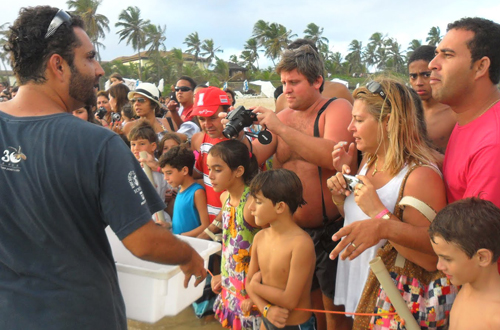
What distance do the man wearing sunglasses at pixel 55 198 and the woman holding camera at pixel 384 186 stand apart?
105cm

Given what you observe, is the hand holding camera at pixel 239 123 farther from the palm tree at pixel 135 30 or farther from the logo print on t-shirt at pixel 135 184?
the palm tree at pixel 135 30

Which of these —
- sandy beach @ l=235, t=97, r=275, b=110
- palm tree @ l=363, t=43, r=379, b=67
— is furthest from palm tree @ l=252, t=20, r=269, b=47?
sandy beach @ l=235, t=97, r=275, b=110

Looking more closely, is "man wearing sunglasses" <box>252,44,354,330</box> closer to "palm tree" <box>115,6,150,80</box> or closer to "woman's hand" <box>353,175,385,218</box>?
"woman's hand" <box>353,175,385,218</box>

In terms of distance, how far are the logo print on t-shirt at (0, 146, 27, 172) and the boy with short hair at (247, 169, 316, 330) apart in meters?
1.52

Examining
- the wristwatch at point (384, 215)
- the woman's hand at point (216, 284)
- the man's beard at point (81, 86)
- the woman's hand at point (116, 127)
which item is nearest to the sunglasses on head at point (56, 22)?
the man's beard at point (81, 86)

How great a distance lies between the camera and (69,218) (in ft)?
4.89

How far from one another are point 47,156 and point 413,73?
10.4 ft

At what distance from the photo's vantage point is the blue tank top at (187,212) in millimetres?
3861

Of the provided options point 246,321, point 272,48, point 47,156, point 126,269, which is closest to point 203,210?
point 246,321

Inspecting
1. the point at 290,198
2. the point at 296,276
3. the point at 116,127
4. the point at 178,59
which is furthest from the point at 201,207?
the point at 178,59

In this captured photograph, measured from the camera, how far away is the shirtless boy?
10.4ft

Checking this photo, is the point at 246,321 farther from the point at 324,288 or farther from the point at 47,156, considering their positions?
the point at 47,156

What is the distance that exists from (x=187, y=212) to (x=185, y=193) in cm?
20

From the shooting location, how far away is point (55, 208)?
4.83 feet
